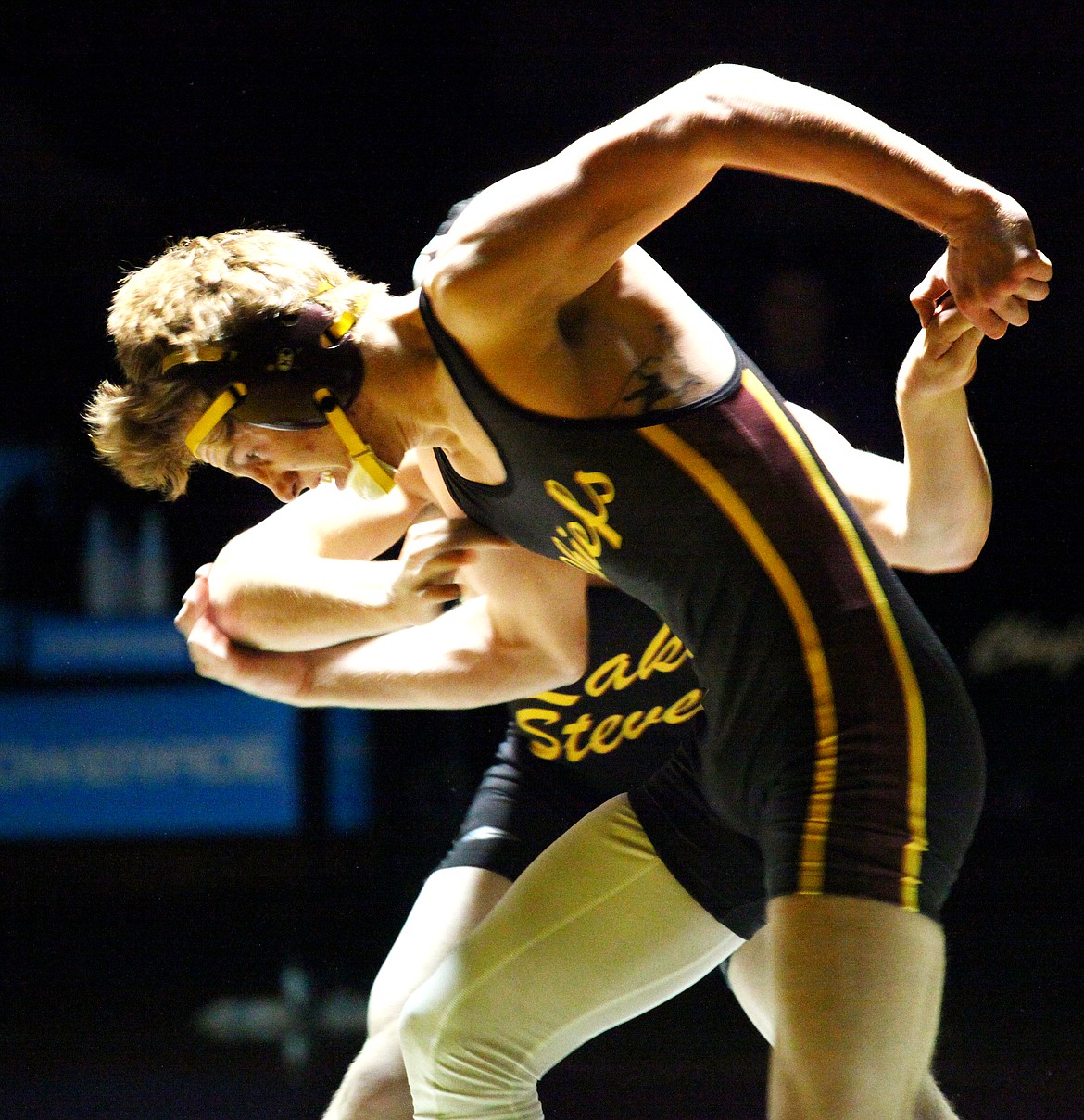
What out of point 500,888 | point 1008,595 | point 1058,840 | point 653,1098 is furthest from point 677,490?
point 1058,840

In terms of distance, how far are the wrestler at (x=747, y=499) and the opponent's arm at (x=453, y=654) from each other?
0.82 ft

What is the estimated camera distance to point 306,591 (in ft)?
5.40

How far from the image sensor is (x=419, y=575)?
151cm

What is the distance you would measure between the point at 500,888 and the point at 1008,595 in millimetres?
1550

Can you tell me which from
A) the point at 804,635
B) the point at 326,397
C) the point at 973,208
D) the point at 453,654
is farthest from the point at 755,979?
the point at 973,208

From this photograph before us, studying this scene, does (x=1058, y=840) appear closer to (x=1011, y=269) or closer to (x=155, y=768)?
(x=155, y=768)

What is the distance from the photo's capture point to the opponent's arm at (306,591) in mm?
1543

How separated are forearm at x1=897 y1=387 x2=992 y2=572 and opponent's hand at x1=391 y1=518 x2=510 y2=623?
43 centimetres

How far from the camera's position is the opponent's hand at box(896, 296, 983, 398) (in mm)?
1311

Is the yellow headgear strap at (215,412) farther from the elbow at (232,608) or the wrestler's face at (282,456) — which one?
the elbow at (232,608)

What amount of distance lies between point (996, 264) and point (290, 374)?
682mm

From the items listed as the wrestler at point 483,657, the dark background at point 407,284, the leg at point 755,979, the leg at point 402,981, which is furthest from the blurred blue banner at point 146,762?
the leg at point 755,979

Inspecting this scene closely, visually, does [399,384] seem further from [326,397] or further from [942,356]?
[942,356]

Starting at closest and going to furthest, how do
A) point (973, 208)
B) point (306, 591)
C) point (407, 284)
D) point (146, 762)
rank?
point (973, 208) < point (306, 591) < point (407, 284) < point (146, 762)
